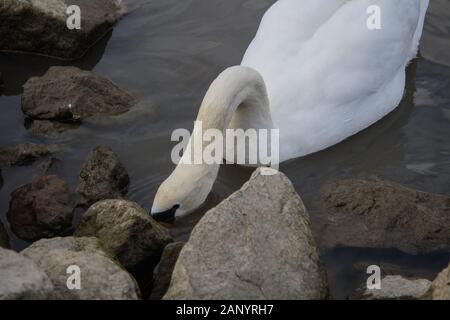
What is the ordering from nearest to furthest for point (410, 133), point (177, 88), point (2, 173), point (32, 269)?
point (32, 269), point (2, 173), point (410, 133), point (177, 88)

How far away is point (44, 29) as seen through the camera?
30.1 ft

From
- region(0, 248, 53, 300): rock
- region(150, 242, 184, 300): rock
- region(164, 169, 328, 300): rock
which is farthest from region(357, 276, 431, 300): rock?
→ region(0, 248, 53, 300): rock

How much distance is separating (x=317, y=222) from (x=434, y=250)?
923 mm

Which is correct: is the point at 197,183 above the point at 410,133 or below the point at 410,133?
above

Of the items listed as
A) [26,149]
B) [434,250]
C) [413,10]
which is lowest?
[434,250]

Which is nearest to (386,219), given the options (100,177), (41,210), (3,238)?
(100,177)

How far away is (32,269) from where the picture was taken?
513 centimetres

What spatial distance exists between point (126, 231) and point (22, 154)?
1909 mm

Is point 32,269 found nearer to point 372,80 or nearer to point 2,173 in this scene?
point 2,173

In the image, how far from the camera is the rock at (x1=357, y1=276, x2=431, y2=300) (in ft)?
18.6

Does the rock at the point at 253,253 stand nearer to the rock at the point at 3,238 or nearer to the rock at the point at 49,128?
the rock at the point at 3,238

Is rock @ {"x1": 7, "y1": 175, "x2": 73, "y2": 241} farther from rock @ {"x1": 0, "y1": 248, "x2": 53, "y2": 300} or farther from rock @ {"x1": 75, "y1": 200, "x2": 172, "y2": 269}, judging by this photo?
rock @ {"x1": 0, "y1": 248, "x2": 53, "y2": 300}
